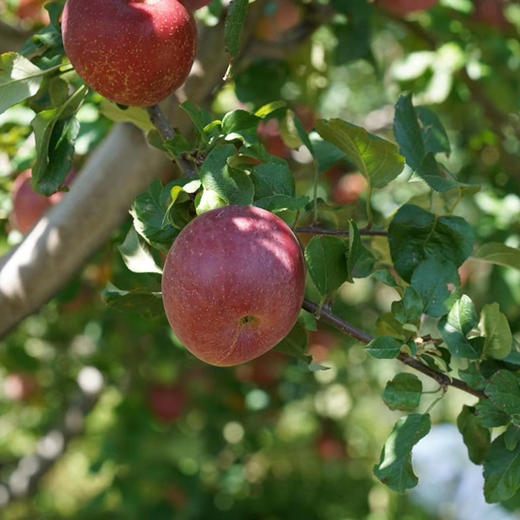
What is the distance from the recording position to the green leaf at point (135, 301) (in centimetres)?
95

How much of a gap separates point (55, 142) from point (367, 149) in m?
0.36

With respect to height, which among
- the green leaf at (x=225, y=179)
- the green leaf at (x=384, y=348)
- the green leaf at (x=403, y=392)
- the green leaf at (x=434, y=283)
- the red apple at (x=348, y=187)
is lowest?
the red apple at (x=348, y=187)

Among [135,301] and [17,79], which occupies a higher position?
[17,79]

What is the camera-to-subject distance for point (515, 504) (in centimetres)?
221

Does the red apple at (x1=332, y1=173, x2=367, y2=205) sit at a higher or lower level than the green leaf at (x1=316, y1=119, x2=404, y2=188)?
lower

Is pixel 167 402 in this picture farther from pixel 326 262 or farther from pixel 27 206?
pixel 326 262

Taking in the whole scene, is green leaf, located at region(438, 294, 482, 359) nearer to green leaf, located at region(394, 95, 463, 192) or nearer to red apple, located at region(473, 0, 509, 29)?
green leaf, located at region(394, 95, 463, 192)

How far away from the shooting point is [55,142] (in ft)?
3.26

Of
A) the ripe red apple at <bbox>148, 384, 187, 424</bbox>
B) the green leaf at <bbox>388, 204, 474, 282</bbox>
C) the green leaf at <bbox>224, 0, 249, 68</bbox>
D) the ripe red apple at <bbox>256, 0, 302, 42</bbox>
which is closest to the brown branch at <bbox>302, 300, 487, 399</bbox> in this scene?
the green leaf at <bbox>388, 204, 474, 282</bbox>

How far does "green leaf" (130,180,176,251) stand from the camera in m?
0.88

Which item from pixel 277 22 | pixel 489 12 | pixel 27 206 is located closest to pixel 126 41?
pixel 27 206

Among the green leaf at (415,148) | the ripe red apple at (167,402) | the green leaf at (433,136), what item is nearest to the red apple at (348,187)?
the ripe red apple at (167,402)

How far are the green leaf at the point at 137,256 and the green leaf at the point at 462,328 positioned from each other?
32 cm

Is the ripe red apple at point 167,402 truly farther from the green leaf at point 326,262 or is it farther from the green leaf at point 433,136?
the green leaf at point 326,262
